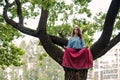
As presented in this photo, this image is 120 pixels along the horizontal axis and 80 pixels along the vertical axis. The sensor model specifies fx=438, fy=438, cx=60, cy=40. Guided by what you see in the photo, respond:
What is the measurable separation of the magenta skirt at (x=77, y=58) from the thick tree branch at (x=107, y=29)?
1.18 feet

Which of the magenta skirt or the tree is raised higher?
the tree

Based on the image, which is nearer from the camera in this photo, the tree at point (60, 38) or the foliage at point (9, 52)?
the tree at point (60, 38)

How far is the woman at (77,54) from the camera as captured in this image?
463 inches

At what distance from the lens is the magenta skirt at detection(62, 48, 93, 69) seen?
11.8 meters

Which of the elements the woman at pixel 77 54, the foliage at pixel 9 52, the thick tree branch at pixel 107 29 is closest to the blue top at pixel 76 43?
the woman at pixel 77 54

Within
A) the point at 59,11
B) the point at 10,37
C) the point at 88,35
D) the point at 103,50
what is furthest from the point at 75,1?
the point at 10,37

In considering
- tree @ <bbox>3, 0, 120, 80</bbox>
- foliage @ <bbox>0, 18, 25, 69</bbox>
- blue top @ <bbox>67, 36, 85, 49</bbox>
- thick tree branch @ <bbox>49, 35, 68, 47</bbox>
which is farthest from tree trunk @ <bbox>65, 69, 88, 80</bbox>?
foliage @ <bbox>0, 18, 25, 69</bbox>

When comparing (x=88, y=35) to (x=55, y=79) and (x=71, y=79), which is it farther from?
(x=55, y=79)

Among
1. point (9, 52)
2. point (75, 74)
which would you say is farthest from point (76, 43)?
point (9, 52)

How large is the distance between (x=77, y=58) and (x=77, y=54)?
11cm

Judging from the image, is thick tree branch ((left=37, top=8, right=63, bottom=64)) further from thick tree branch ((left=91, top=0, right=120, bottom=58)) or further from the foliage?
the foliage

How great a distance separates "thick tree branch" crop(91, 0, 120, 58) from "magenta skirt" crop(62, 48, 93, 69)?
1.18 feet

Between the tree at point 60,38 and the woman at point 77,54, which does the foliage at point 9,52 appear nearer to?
the tree at point 60,38

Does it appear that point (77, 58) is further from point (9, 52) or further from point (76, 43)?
point (9, 52)
